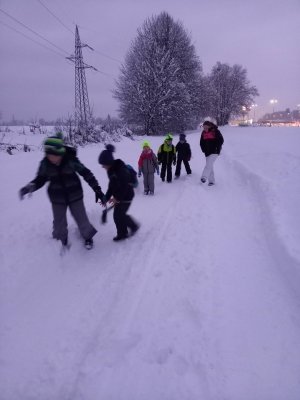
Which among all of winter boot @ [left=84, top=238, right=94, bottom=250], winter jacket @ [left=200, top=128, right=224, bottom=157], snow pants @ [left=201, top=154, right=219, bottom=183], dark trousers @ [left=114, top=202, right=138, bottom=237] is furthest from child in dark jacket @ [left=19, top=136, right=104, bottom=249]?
winter jacket @ [left=200, top=128, right=224, bottom=157]

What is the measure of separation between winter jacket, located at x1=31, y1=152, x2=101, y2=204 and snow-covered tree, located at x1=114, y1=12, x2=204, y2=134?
22.8m

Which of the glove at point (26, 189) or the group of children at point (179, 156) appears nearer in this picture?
the glove at point (26, 189)

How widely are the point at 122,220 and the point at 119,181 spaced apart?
0.74 meters

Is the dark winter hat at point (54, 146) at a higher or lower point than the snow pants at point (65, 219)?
higher

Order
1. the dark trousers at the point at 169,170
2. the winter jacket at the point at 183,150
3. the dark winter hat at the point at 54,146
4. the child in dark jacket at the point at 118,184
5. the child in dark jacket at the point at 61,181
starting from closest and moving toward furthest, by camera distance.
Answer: the dark winter hat at the point at 54,146 → the child in dark jacket at the point at 61,181 → the child in dark jacket at the point at 118,184 → the dark trousers at the point at 169,170 → the winter jacket at the point at 183,150

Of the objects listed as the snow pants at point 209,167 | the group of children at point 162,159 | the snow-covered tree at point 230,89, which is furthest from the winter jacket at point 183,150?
the snow-covered tree at point 230,89

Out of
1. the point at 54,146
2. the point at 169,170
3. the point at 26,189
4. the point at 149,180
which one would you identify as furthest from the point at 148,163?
the point at 26,189

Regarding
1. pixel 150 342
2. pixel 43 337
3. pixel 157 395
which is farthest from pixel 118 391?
pixel 43 337

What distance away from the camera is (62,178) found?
414cm

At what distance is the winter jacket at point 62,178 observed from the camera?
4090mm

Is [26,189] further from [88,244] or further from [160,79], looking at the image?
[160,79]

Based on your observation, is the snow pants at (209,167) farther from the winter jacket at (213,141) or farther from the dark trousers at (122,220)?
the dark trousers at (122,220)

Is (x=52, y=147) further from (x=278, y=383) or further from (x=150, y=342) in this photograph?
(x=278, y=383)

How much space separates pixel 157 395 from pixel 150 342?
52cm
